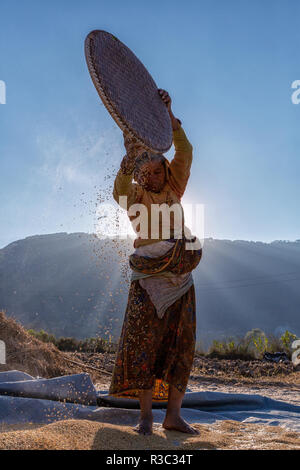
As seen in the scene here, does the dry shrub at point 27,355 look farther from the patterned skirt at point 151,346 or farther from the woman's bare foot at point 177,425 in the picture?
the woman's bare foot at point 177,425

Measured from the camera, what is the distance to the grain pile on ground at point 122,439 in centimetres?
185

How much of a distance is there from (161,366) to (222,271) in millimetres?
69097

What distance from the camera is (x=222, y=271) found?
7062 cm

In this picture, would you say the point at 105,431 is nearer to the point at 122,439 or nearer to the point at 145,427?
the point at 122,439

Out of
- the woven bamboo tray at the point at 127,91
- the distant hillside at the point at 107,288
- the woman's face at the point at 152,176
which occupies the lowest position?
the distant hillside at the point at 107,288

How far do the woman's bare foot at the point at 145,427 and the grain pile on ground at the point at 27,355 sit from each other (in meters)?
2.69

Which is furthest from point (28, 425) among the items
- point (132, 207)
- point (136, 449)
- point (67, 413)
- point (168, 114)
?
point (168, 114)

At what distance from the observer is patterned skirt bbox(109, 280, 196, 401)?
2723 millimetres

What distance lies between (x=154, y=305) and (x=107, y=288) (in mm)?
51135

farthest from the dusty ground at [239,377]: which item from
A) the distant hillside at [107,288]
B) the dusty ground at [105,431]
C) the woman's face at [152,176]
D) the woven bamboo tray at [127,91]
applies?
the distant hillside at [107,288]

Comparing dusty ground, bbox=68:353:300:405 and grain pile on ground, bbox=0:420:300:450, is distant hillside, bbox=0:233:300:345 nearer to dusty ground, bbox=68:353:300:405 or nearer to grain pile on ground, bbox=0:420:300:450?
dusty ground, bbox=68:353:300:405

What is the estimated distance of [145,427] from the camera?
8.23 ft

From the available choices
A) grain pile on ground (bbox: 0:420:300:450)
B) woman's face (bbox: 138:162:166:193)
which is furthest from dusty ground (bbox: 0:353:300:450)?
woman's face (bbox: 138:162:166:193)
